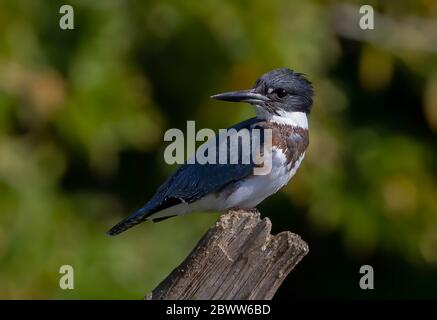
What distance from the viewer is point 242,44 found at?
736 centimetres

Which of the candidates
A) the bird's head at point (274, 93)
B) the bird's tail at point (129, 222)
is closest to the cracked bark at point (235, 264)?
the bird's tail at point (129, 222)

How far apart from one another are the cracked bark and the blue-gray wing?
1.30 metres

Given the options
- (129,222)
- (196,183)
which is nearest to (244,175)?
(196,183)

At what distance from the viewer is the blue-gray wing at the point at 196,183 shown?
5.01 meters

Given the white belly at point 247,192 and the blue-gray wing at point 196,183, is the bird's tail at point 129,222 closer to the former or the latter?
the blue-gray wing at point 196,183

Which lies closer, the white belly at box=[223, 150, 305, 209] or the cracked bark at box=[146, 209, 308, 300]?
the cracked bark at box=[146, 209, 308, 300]

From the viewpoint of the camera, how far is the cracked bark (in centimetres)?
353

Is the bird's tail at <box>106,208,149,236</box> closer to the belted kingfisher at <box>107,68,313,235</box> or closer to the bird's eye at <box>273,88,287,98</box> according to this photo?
the belted kingfisher at <box>107,68,313,235</box>

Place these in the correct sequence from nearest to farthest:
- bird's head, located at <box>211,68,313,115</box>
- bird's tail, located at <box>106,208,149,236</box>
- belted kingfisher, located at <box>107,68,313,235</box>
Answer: bird's tail, located at <box>106,208,149,236</box>, belted kingfisher, located at <box>107,68,313,235</box>, bird's head, located at <box>211,68,313,115</box>

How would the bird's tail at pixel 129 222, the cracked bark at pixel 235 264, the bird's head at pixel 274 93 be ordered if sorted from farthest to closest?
1. the bird's head at pixel 274 93
2. the bird's tail at pixel 129 222
3. the cracked bark at pixel 235 264

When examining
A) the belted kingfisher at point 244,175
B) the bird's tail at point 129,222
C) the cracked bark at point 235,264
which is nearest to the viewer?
the cracked bark at point 235,264

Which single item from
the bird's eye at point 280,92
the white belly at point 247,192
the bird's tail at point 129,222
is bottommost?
the bird's tail at point 129,222

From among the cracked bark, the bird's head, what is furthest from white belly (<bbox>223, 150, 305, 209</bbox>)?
the cracked bark
